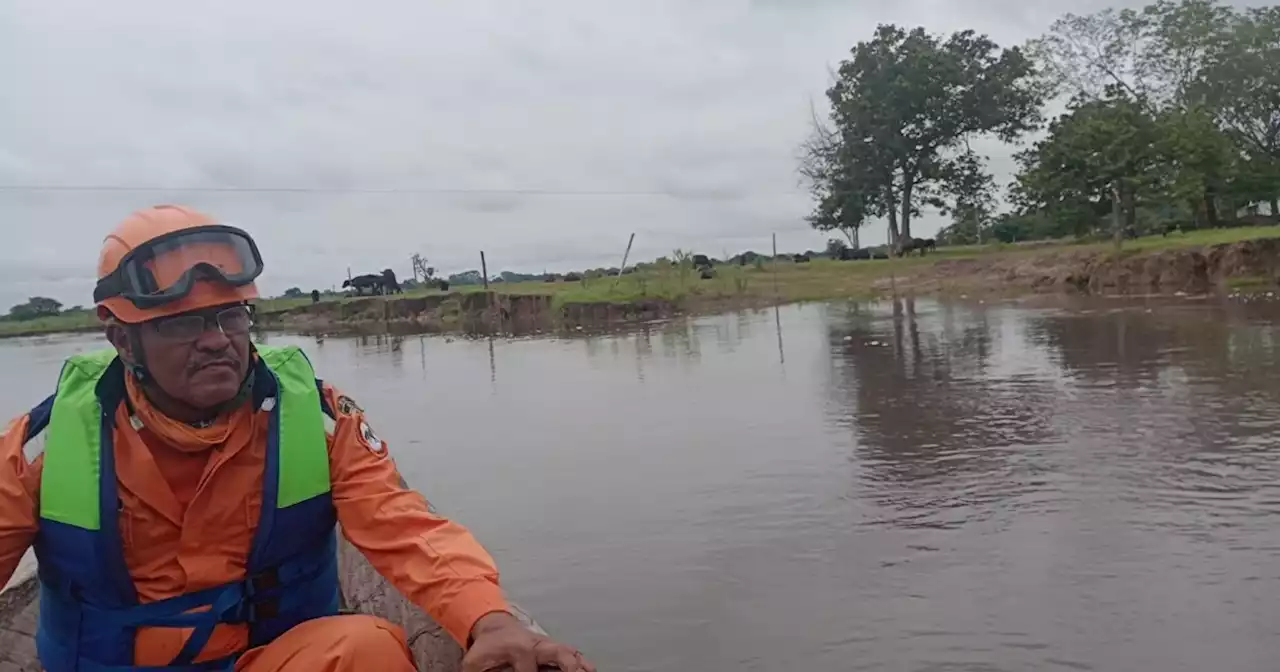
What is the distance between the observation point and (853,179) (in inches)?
1537

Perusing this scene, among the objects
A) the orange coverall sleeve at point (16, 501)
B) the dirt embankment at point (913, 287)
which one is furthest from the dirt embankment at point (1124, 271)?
the orange coverall sleeve at point (16, 501)

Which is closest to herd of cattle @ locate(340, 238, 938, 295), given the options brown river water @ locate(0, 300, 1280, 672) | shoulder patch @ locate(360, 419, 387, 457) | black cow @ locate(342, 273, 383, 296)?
black cow @ locate(342, 273, 383, 296)

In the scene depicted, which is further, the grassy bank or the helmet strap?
the grassy bank

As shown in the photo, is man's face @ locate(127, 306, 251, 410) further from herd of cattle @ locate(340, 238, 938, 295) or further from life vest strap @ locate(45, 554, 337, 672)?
herd of cattle @ locate(340, 238, 938, 295)

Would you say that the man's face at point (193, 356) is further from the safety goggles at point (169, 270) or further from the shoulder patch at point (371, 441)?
the shoulder patch at point (371, 441)

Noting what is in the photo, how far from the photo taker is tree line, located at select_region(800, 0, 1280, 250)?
3075cm

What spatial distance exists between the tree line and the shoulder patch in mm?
29595

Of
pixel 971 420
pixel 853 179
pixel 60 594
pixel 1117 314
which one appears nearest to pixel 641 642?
pixel 60 594

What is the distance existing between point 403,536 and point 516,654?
40 centimetres

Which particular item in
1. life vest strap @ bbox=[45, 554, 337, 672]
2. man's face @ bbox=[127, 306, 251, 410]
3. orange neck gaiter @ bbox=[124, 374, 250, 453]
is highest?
man's face @ bbox=[127, 306, 251, 410]

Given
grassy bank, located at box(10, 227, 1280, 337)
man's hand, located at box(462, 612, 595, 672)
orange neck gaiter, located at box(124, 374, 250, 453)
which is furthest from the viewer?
grassy bank, located at box(10, 227, 1280, 337)

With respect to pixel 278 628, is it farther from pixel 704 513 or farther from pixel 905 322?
pixel 905 322

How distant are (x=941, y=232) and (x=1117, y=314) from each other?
31849mm

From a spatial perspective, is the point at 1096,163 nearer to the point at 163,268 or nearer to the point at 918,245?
the point at 918,245
